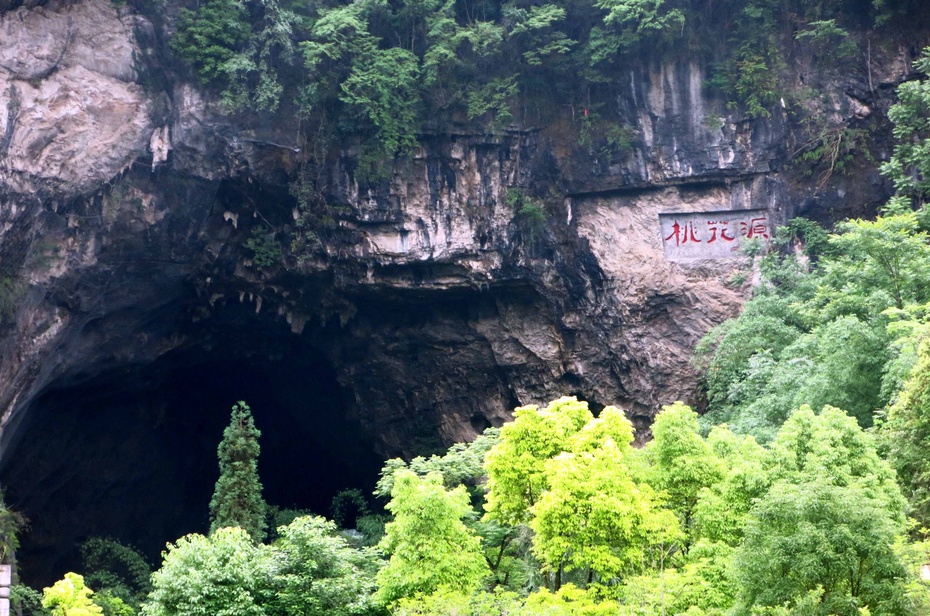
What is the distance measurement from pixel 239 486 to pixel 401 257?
5057 millimetres

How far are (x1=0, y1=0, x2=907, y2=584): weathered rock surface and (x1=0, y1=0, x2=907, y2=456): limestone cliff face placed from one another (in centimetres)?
4

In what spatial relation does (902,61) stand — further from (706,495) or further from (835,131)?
(706,495)

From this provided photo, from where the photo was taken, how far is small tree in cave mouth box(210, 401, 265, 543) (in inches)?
690

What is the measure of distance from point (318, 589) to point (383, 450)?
909 centimetres

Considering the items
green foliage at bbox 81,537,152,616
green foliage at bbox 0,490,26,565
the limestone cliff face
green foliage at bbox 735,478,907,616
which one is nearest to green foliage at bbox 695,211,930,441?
the limestone cliff face

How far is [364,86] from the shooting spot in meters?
18.9

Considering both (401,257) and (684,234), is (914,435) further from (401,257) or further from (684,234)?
(401,257)

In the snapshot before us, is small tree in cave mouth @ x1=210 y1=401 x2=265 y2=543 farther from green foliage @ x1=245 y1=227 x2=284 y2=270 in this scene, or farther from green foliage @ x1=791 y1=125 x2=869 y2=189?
green foliage @ x1=791 y1=125 x2=869 y2=189

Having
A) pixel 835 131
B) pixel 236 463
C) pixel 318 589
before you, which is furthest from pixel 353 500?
pixel 835 131

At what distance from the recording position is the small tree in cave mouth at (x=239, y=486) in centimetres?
1752

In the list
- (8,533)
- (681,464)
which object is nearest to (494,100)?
(681,464)

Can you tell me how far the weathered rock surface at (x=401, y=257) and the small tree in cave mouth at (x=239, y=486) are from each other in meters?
3.32

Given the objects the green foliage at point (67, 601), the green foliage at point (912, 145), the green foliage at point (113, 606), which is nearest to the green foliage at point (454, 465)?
the green foliage at point (67, 601)

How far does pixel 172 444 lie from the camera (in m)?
23.9
